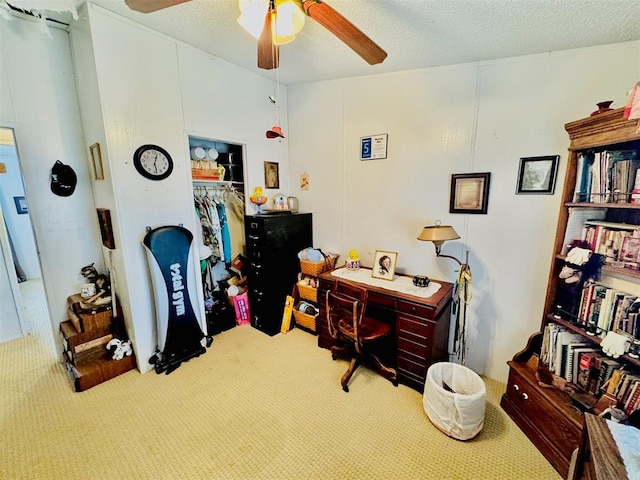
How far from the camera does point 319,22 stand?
49.2 inches

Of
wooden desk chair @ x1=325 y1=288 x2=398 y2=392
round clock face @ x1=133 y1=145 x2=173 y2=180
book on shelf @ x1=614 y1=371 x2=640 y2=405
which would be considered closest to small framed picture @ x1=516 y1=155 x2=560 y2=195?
book on shelf @ x1=614 y1=371 x2=640 y2=405

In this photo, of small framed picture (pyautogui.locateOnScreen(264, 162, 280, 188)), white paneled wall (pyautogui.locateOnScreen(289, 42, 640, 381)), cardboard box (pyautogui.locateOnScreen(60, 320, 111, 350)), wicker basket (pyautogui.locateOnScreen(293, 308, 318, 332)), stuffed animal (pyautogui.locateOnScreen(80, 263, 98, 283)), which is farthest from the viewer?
small framed picture (pyautogui.locateOnScreen(264, 162, 280, 188))

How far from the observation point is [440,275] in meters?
2.38

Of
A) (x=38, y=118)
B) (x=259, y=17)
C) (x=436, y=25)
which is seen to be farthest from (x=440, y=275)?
(x=38, y=118)

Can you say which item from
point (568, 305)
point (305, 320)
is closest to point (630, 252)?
point (568, 305)

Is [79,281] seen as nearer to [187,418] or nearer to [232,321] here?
[232,321]

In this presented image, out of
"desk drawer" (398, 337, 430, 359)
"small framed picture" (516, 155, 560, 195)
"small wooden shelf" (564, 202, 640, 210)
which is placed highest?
"small framed picture" (516, 155, 560, 195)

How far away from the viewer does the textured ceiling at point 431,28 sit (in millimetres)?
1435

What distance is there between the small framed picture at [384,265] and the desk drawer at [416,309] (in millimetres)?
390

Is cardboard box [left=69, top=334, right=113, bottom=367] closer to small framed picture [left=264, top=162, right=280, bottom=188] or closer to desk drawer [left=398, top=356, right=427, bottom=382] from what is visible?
small framed picture [left=264, top=162, right=280, bottom=188]

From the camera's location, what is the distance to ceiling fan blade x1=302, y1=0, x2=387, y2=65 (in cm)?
117

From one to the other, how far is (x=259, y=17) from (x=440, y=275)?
2343mm

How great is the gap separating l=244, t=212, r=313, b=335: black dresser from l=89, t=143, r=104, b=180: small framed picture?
4.24 feet

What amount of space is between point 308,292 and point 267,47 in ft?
7.35
